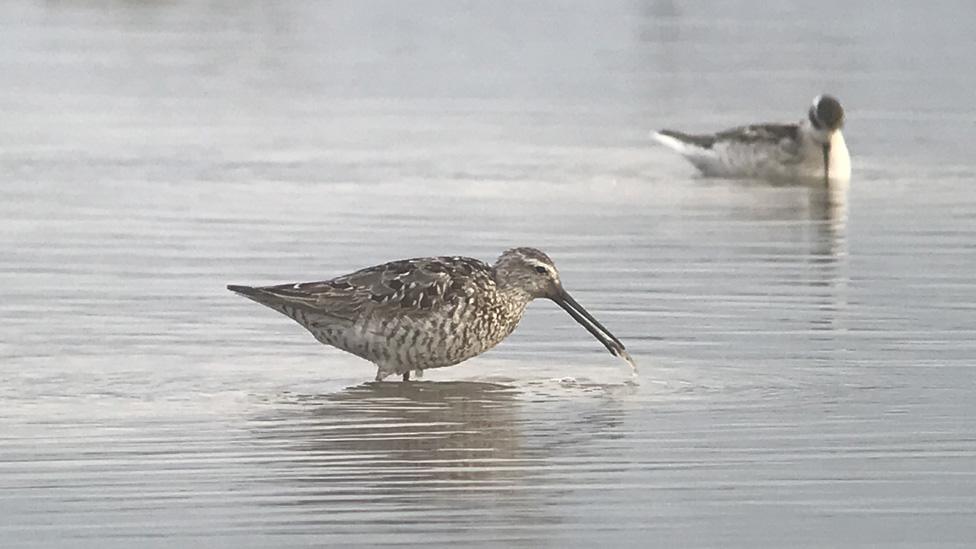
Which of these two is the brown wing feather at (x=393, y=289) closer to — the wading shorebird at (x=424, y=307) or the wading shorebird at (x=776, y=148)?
the wading shorebird at (x=424, y=307)

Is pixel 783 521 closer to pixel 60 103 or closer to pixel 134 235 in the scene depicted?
pixel 134 235

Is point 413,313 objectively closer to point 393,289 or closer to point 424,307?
point 424,307

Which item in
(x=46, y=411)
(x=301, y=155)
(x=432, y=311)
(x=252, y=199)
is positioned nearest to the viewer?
(x=46, y=411)

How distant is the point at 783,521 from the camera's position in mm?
8109

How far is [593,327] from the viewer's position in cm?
1147

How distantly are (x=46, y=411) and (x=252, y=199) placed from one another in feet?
21.4

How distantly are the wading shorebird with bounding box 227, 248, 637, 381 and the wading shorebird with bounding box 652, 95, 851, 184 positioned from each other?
8031mm

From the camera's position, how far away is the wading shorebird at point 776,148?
19297 millimetres

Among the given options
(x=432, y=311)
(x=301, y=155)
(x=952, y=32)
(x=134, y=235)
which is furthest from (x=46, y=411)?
(x=952, y=32)

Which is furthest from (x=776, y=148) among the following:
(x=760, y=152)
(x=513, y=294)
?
(x=513, y=294)

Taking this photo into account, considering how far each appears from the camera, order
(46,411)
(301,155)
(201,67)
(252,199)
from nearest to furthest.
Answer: (46,411), (252,199), (301,155), (201,67)

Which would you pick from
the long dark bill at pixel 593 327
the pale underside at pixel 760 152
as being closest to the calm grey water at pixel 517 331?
the long dark bill at pixel 593 327

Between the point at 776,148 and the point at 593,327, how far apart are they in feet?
27.8

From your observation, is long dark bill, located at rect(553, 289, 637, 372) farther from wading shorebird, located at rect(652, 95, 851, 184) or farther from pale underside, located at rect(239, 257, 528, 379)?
wading shorebird, located at rect(652, 95, 851, 184)
